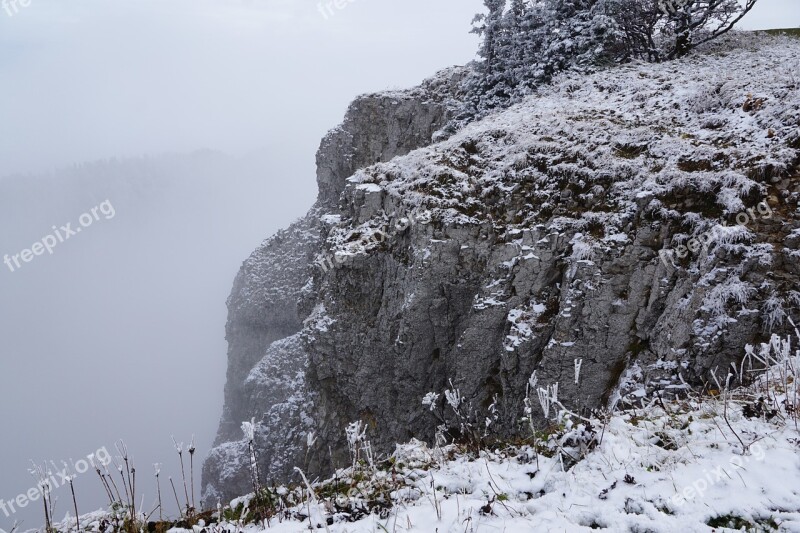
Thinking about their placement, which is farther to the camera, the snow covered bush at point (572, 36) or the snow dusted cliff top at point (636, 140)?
the snow covered bush at point (572, 36)

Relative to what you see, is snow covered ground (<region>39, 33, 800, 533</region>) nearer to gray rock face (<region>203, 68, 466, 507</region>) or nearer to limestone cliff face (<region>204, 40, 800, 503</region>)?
limestone cliff face (<region>204, 40, 800, 503</region>)

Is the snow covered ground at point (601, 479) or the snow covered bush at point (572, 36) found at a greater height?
the snow covered bush at point (572, 36)

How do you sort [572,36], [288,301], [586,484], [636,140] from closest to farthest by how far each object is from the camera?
[586,484] < [636,140] < [572,36] < [288,301]

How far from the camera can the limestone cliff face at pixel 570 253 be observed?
9.03 m

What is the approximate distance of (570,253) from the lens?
1145 centimetres

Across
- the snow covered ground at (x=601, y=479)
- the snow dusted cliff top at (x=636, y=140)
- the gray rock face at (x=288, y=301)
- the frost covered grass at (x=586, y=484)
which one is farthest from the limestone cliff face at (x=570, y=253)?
the gray rock face at (x=288, y=301)

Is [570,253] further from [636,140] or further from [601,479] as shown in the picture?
[601,479]

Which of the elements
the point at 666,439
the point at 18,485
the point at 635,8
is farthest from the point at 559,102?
the point at 18,485

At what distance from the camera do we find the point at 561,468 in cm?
395

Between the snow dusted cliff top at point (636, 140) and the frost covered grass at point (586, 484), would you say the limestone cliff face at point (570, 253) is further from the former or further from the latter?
the frost covered grass at point (586, 484)

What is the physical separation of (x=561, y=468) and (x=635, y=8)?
24786 mm

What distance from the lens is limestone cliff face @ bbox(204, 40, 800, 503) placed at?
356 inches

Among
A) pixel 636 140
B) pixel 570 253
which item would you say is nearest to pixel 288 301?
pixel 570 253

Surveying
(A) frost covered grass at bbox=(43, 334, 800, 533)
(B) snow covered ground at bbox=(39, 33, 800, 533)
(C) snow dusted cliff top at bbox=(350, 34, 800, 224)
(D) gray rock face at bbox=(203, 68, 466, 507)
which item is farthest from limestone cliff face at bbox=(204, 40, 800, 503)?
(D) gray rock face at bbox=(203, 68, 466, 507)
